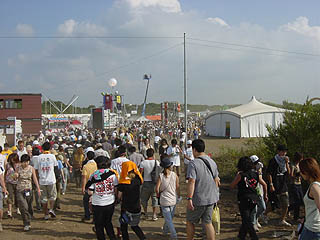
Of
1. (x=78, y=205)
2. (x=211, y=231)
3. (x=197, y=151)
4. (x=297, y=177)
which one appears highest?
(x=197, y=151)

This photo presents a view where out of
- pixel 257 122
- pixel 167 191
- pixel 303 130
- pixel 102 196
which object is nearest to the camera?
pixel 102 196

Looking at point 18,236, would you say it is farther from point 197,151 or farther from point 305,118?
point 305,118

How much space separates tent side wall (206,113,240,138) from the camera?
32188 millimetres

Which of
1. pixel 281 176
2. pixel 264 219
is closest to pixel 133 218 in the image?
pixel 264 219

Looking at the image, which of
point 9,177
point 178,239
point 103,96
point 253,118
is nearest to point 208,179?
point 178,239

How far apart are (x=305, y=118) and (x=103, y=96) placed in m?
29.2

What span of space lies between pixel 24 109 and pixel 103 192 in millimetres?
31187

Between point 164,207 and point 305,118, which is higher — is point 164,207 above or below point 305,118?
below

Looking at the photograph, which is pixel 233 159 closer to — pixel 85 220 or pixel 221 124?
pixel 85 220

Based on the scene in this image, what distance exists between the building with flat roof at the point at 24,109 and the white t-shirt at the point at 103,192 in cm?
3072

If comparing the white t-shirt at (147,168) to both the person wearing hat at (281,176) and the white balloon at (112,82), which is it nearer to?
the person wearing hat at (281,176)

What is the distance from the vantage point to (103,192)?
4.90 m

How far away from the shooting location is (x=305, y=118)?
9.18 metres

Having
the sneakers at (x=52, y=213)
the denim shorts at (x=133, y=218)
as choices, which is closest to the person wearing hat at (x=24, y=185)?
the sneakers at (x=52, y=213)
